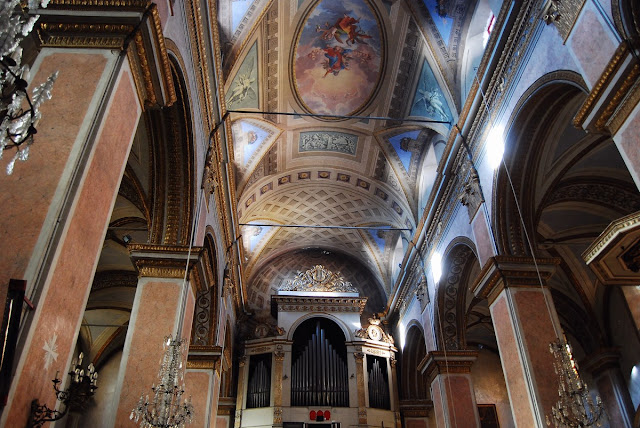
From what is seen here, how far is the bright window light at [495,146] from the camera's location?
27.0ft

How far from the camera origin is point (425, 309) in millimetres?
12961

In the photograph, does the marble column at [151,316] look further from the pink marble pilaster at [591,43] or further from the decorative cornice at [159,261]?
the pink marble pilaster at [591,43]

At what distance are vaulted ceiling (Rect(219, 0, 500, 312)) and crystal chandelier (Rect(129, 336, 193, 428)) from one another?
5.30 metres

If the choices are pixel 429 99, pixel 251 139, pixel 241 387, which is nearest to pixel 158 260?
pixel 251 139

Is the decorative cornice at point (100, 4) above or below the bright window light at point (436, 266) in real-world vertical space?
below

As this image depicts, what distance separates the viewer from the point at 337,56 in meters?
12.2

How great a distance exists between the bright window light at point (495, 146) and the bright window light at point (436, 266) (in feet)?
12.0

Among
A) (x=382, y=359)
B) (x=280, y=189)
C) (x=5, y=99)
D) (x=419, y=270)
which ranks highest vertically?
(x=280, y=189)

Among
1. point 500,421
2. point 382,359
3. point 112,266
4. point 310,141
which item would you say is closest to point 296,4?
point 310,141

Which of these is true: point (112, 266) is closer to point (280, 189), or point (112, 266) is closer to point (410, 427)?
point (280, 189)

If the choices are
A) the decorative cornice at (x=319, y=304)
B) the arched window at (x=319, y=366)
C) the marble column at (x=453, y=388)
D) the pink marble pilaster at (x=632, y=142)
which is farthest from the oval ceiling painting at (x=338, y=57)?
the pink marble pilaster at (x=632, y=142)

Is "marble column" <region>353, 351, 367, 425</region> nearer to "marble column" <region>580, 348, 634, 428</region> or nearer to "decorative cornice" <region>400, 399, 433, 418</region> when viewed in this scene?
"decorative cornice" <region>400, 399, 433, 418</region>

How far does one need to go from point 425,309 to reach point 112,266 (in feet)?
27.3

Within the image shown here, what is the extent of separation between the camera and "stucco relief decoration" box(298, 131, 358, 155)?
14.1m
